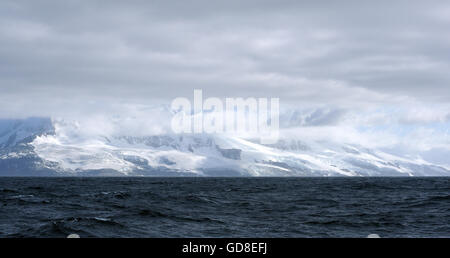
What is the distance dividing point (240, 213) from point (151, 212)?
866 centimetres

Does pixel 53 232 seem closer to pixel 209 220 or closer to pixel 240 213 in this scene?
pixel 209 220

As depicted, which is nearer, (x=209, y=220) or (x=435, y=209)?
(x=209, y=220)

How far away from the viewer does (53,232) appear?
33250mm
